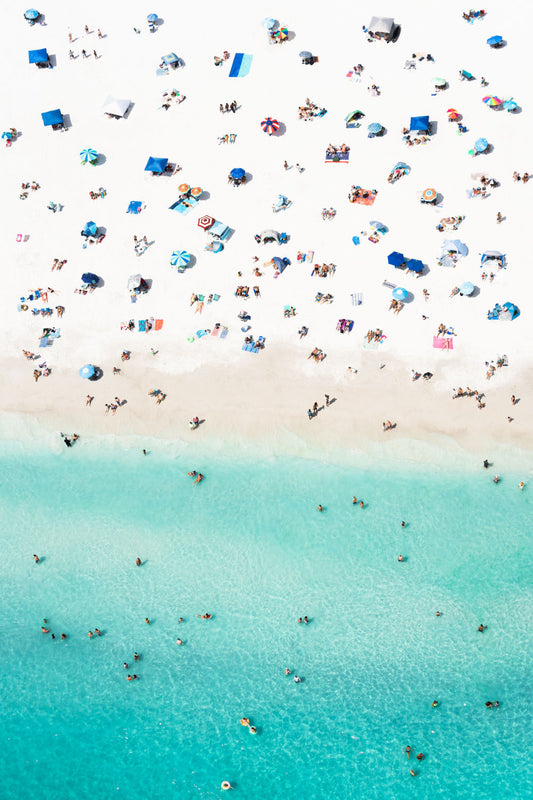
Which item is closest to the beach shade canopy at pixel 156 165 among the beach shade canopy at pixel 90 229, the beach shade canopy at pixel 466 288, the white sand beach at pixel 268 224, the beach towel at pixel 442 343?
the white sand beach at pixel 268 224

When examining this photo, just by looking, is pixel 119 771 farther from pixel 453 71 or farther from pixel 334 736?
pixel 453 71

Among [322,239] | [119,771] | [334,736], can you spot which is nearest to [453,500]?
[334,736]

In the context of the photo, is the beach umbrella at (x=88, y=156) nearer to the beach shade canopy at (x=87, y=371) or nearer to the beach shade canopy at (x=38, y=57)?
the beach shade canopy at (x=38, y=57)

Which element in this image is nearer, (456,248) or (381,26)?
(456,248)

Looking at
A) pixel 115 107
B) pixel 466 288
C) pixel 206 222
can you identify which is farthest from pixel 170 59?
pixel 466 288

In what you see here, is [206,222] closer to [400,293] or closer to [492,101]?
[400,293]

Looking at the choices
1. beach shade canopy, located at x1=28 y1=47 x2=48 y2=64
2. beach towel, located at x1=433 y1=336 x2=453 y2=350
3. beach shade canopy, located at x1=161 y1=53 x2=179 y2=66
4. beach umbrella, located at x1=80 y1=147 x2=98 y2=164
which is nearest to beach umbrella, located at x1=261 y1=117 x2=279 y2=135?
beach shade canopy, located at x1=161 y1=53 x2=179 y2=66

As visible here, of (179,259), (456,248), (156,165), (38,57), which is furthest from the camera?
(38,57)

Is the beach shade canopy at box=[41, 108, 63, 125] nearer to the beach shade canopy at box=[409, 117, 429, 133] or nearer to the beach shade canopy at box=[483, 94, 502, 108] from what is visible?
the beach shade canopy at box=[409, 117, 429, 133]
